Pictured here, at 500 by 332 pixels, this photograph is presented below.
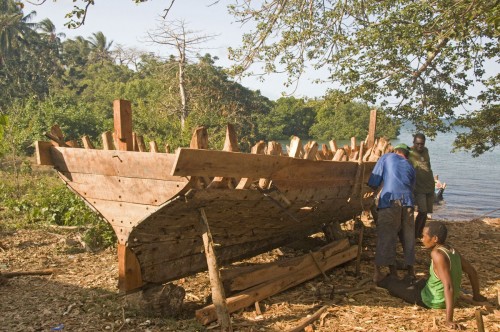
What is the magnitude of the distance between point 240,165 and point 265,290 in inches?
69.1

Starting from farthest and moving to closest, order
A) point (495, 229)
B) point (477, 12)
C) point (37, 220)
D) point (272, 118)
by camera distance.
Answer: point (272, 118)
point (495, 229)
point (37, 220)
point (477, 12)

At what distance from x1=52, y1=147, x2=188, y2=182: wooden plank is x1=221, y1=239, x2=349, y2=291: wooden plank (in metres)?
1.55

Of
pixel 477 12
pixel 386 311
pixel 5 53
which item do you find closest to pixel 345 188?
pixel 386 311

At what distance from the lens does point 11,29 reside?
4434 cm

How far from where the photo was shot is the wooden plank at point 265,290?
14.4 feet

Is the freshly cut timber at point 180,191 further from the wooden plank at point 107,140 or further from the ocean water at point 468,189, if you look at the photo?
the ocean water at point 468,189

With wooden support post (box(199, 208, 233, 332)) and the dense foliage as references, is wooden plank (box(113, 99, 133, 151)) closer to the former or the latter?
wooden support post (box(199, 208, 233, 332))

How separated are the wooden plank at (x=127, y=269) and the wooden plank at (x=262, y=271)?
3.07ft

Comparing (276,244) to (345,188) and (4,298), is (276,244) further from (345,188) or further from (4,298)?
(4,298)

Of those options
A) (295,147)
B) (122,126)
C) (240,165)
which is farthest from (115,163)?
(295,147)

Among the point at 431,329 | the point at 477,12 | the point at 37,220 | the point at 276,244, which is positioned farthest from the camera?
the point at 37,220

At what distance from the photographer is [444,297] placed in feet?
15.6

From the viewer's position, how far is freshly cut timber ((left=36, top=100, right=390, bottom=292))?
3.79m

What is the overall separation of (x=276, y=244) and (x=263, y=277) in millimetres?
1118
